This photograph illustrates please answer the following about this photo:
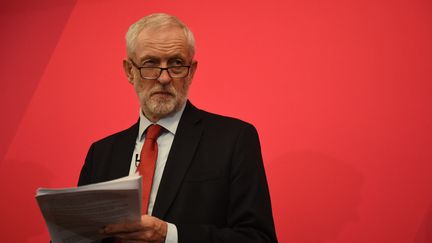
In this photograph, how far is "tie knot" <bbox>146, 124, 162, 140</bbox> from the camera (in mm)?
1590

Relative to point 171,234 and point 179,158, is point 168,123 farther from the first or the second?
point 171,234

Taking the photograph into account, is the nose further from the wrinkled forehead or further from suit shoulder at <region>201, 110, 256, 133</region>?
suit shoulder at <region>201, 110, 256, 133</region>

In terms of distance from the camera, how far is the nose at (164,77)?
1558 millimetres

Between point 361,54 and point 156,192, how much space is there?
112cm

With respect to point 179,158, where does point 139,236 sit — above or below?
below

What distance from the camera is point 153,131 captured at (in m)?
1.60

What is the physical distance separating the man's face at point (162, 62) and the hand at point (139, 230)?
451mm

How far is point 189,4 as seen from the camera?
2396 millimetres

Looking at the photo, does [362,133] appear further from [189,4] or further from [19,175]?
[19,175]

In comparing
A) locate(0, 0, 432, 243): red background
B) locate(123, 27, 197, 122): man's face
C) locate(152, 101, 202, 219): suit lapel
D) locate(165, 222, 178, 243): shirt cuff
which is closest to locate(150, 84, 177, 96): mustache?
locate(123, 27, 197, 122): man's face

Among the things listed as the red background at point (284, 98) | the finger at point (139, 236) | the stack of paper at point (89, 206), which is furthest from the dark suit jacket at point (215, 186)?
the red background at point (284, 98)

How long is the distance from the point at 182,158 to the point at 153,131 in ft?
0.52

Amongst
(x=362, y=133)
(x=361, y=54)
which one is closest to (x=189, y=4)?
(x=361, y=54)

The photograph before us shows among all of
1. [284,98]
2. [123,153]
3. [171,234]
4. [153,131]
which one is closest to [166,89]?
[153,131]
